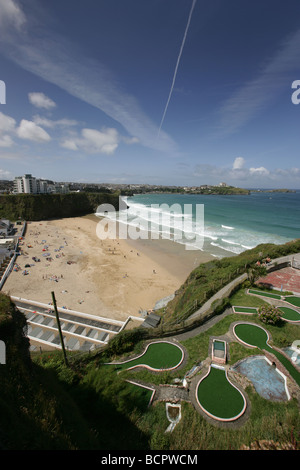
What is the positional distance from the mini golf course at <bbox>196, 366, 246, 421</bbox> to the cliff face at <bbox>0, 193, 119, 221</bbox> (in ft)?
237

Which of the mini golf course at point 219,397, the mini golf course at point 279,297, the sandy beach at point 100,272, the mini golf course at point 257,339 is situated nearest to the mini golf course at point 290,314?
the mini golf course at point 279,297

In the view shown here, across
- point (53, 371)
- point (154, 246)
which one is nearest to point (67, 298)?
Answer: point (53, 371)

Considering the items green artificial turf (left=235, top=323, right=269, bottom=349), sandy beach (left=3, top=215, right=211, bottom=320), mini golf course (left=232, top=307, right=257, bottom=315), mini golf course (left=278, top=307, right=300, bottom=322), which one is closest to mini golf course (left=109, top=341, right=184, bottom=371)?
green artificial turf (left=235, top=323, right=269, bottom=349)

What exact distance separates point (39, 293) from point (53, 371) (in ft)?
59.2

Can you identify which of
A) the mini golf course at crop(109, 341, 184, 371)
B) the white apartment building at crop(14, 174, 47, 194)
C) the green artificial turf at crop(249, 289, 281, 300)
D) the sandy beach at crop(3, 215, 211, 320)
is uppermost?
the white apartment building at crop(14, 174, 47, 194)

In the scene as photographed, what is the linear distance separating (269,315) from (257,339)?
2043 millimetres

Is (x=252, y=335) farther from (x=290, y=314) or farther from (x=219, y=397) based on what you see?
(x=219, y=397)

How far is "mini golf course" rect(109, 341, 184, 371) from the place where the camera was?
10414 millimetres

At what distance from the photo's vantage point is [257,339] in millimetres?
11891

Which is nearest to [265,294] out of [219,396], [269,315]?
[269,315]

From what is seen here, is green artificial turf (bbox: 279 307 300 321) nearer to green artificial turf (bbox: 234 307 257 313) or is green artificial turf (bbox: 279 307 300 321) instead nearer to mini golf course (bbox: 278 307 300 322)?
mini golf course (bbox: 278 307 300 322)

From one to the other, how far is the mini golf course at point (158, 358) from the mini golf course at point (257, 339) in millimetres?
4089
